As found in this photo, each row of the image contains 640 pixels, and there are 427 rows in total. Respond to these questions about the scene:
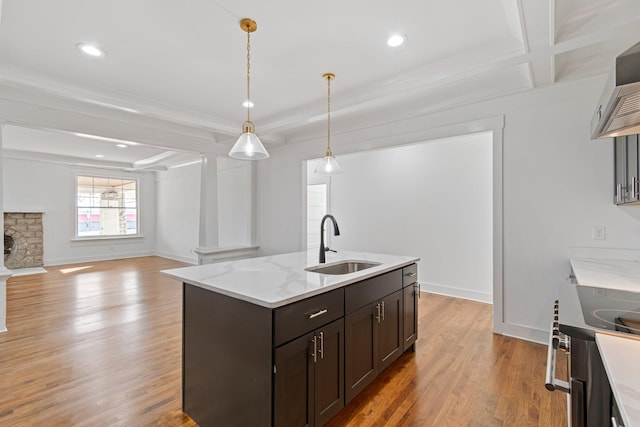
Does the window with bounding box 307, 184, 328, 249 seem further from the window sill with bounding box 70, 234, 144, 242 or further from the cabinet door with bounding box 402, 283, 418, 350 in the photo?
the window sill with bounding box 70, 234, 144, 242

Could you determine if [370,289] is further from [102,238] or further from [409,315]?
[102,238]

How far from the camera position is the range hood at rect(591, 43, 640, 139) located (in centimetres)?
87

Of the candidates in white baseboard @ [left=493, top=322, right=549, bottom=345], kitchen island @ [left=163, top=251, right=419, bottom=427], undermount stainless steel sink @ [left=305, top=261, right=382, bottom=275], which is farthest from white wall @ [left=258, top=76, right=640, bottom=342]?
kitchen island @ [left=163, top=251, right=419, bottom=427]

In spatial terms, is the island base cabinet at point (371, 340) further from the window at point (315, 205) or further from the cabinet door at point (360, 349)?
the window at point (315, 205)

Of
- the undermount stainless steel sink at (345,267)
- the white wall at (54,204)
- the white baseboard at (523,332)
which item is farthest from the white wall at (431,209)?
the white wall at (54,204)

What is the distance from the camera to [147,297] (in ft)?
15.4

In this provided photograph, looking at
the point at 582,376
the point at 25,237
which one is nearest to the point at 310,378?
the point at 582,376

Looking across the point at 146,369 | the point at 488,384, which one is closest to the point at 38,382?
the point at 146,369

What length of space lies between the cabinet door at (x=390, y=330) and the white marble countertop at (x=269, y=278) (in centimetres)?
26

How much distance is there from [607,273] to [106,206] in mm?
10005

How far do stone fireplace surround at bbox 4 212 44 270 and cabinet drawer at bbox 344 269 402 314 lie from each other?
8.26 metres

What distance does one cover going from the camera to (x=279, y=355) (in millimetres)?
1467

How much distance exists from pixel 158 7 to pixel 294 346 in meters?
2.23

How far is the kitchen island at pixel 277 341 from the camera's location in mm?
1486
